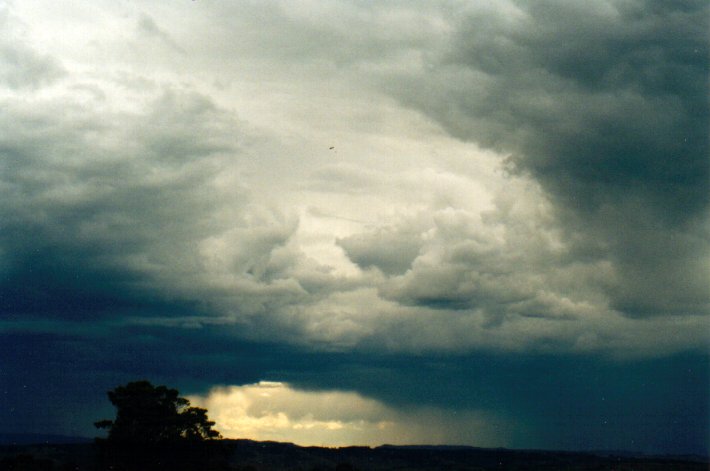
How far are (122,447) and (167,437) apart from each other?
6296 millimetres

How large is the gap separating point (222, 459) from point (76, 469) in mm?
20891

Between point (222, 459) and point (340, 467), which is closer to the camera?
point (222, 459)

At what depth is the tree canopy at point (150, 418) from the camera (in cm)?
10731

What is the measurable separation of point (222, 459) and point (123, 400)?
17082mm

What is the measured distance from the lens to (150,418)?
107m

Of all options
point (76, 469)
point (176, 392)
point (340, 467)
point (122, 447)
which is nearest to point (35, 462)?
point (76, 469)

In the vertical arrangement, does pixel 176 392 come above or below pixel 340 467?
above

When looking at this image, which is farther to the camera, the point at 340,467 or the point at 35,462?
the point at 340,467

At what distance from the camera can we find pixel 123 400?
10894cm

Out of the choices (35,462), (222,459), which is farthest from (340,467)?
(35,462)

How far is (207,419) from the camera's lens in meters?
111

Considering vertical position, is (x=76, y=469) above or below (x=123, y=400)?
below

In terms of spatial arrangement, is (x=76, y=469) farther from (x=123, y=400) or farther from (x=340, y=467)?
(x=340, y=467)

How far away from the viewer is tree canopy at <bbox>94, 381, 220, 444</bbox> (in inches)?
4225
